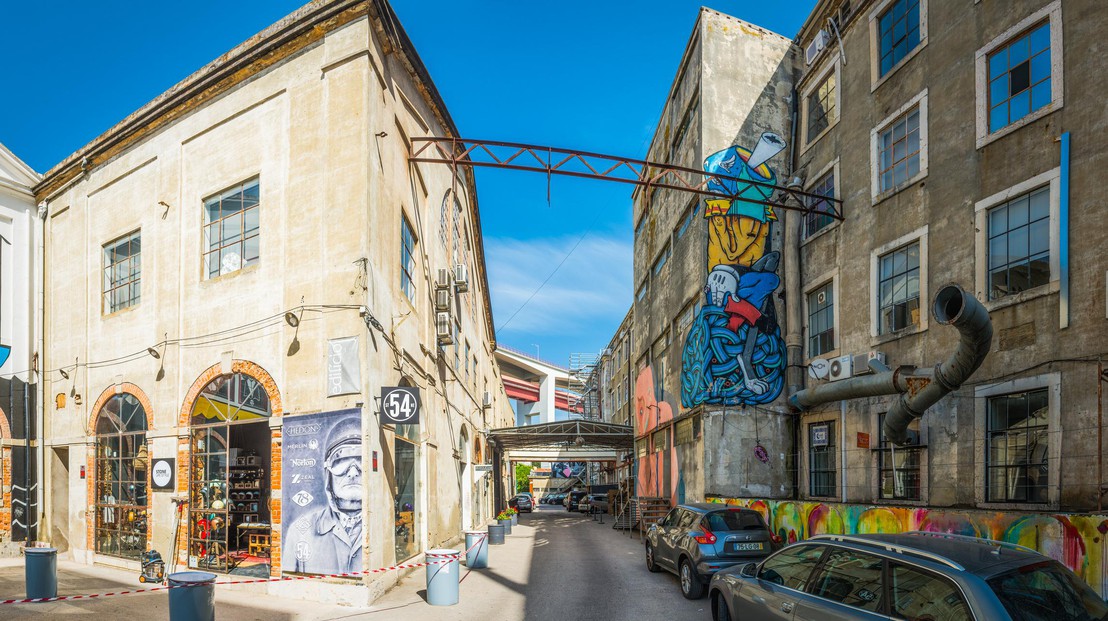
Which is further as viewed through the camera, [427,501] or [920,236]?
[427,501]

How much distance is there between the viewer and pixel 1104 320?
10.6m

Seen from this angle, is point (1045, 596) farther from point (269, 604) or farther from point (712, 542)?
point (269, 604)

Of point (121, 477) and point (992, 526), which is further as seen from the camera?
point (121, 477)

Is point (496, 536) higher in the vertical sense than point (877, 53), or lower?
lower

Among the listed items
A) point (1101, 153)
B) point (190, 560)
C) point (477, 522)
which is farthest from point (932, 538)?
point (477, 522)

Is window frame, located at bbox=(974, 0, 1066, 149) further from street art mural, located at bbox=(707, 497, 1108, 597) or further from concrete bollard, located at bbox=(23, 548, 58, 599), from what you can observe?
concrete bollard, located at bbox=(23, 548, 58, 599)

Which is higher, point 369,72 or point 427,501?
point 369,72

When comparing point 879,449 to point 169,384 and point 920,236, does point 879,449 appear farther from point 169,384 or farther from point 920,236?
point 169,384

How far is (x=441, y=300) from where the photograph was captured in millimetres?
18312

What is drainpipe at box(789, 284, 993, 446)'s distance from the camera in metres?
10.1

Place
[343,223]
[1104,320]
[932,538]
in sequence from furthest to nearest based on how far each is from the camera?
1. [343,223]
2. [1104,320]
3. [932,538]

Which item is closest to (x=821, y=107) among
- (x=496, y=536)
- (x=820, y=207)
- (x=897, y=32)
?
(x=820, y=207)

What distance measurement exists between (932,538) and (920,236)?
378 inches

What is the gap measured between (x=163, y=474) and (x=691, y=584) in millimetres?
10283
